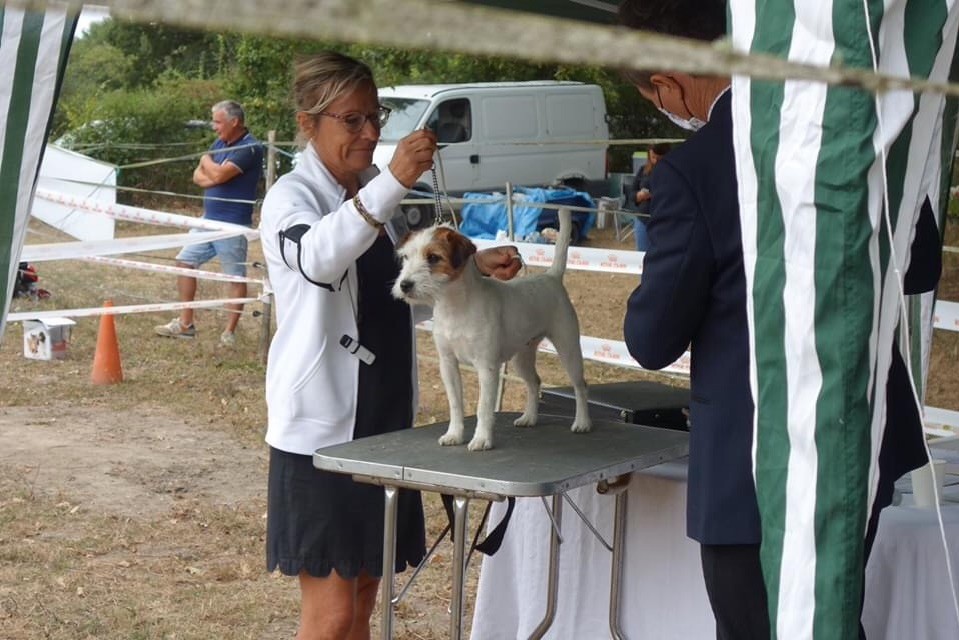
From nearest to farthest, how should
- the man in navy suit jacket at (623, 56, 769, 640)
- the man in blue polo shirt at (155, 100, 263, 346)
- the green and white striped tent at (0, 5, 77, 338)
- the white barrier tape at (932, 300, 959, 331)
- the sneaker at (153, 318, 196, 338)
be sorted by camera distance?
the man in navy suit jacket at (623, 56, 769, 640) < the green and white striped tent at (0, 5, 77, 338) < the white barrier tape at (932, 300, 959, 331) < the man in blue polo shirt at (155, 100, 263, 346) < the sneaker at (153, 318, 196, 338)

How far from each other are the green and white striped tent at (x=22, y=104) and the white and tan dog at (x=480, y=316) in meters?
0.75

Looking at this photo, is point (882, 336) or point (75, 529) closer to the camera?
point (882, 336)

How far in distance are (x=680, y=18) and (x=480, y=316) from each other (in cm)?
83

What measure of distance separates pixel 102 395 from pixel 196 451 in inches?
60.8

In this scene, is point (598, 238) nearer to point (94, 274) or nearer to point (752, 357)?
point (94, 274)

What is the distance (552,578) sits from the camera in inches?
131

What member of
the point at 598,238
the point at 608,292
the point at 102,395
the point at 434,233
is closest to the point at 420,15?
the point at 434,233

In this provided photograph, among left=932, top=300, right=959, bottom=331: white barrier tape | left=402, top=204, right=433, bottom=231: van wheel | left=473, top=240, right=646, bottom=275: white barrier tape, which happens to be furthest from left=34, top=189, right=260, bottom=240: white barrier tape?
left=932, top=300, right=959, bottom=331: white barrier tape

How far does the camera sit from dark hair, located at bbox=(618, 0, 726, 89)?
2043 mm

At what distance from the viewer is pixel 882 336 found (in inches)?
66.0

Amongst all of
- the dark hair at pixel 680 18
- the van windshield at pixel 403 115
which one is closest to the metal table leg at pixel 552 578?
the dark hair at pixel 680 18

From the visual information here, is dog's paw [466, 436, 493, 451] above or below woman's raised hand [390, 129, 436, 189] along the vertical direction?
below

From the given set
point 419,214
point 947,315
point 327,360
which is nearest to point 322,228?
point 327,360

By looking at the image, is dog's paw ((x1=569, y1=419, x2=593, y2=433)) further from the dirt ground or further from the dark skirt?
the dirt ground
